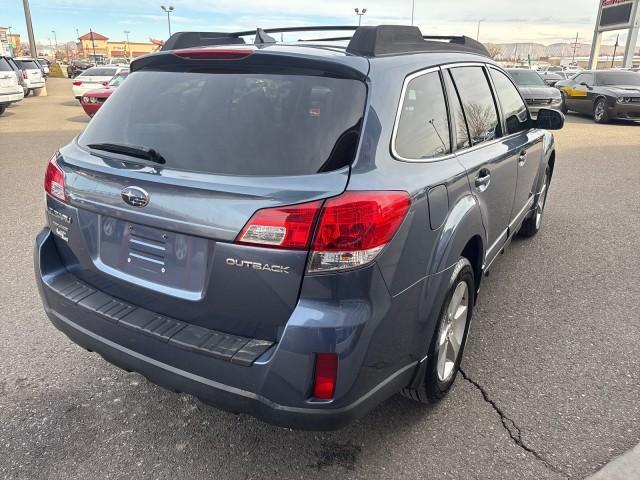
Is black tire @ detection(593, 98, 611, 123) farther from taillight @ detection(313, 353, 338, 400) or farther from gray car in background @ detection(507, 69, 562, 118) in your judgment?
taillight @ detection(313, 353, 338, 400)

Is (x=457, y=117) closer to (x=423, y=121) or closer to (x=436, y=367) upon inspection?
(x=423, y=121)

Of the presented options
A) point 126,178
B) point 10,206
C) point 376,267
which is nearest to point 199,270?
point 126,178

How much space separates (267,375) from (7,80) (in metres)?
17.2

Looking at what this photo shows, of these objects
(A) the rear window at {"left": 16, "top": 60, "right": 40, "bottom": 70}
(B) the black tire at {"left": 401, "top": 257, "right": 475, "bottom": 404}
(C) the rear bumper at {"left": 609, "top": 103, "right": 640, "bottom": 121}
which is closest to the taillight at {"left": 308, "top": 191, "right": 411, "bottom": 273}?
(B) the black tire at {"left": 401, "top": 257, "right": 475, "bottom": 404}

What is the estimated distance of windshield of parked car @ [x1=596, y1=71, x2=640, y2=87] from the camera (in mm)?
16312

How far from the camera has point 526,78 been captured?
56.7ft

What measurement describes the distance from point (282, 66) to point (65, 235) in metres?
1.26

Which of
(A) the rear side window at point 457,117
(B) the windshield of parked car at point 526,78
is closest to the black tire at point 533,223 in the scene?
(A) the rear side window at point 457,117

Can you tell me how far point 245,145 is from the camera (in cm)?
210

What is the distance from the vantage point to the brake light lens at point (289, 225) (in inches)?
73.7

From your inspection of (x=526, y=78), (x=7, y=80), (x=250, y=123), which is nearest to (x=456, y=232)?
(x=250, y=123)

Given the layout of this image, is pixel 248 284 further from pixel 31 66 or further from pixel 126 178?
pixel 31 66

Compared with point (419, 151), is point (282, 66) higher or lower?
higher

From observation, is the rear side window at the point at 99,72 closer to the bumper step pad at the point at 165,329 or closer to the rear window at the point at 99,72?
the rear window at the point at 99,72
